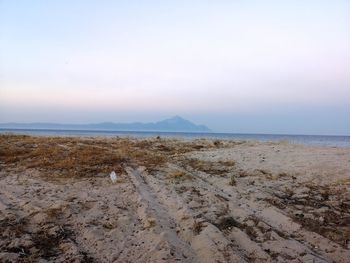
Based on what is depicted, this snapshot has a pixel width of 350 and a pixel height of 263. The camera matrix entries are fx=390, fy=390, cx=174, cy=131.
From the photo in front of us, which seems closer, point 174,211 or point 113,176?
point 174,211

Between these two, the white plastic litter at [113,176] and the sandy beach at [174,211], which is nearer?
the sandy beach at [174,211]

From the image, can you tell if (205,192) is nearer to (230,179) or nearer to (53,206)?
(230,179)

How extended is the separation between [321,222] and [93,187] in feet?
13.7

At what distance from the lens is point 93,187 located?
758 centimetres

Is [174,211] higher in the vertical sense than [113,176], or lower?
lower

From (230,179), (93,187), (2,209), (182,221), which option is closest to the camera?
(182,221)

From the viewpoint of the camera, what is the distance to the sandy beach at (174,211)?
470cm

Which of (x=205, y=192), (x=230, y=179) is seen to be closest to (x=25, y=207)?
(x=205, y=192)

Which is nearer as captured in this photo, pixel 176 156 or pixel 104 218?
pixel 104 218

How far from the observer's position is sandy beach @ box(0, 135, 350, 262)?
470 cm

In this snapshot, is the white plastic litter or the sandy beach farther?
the white plastic litter

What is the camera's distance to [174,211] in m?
6.07

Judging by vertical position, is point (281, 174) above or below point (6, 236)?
above

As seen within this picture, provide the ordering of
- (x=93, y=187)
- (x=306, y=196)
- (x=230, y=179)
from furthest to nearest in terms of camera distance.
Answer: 1. (x=230, y=179)
2. (x=93, y=187)
3. (x=306, y=196)
